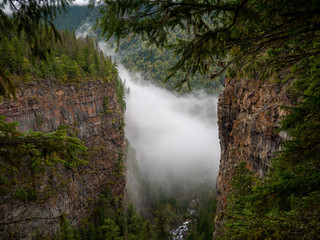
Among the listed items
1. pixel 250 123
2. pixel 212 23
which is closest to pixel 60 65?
pixel 250 123

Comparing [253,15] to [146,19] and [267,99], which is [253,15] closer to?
[146,19]

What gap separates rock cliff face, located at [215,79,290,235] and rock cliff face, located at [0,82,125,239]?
53.2ft

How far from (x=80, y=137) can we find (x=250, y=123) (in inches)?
890

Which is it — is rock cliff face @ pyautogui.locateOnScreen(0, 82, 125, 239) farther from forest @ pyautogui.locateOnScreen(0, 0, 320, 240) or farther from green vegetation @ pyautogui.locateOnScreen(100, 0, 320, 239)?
green vegetation @ pyautogui.locateOnScreen(100, 0, 320, 239)

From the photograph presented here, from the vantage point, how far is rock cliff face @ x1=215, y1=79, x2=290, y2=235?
40.4 ft

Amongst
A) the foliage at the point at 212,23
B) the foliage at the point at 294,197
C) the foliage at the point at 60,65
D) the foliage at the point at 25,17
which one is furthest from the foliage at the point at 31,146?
the foliage at the point at 60,65

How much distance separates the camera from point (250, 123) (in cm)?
1541

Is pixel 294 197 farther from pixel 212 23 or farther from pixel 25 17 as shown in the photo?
pixel 25 17

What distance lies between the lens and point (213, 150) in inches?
5310

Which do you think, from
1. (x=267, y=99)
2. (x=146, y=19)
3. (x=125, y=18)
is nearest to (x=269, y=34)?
(x=146, y=19)

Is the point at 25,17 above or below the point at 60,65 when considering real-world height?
below

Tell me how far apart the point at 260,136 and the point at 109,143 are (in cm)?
2619

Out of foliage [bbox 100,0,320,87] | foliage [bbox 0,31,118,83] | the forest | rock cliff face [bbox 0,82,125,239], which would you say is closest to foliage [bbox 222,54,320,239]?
the forest

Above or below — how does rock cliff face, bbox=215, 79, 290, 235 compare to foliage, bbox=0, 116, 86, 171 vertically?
below
